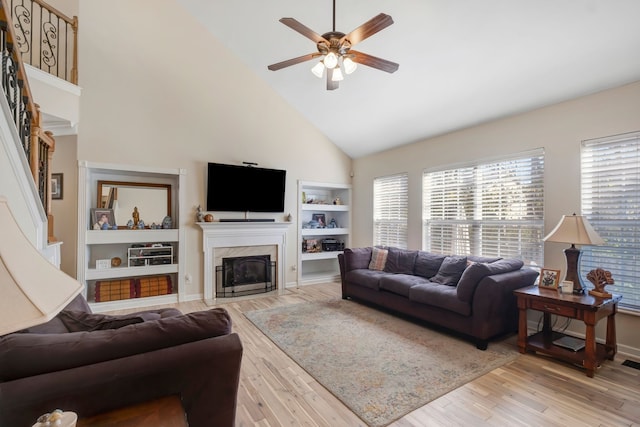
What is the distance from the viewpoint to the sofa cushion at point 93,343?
1.13 meters

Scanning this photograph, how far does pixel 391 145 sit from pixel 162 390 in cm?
508

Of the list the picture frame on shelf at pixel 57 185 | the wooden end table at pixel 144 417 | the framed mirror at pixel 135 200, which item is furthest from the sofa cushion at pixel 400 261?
the picture frame on shelf at pixel 57 185

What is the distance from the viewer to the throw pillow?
466 centimetres

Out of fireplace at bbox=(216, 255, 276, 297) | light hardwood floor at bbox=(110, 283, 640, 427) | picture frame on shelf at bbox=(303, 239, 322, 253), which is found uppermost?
picture frame on shelf at bbox=(303, 239, 322, 253)

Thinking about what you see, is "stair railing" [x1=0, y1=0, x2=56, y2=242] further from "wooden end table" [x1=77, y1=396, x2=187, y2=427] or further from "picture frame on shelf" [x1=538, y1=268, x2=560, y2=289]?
"picture frame on shelf" [x1=538, y1=268, x2=560, y2=289]

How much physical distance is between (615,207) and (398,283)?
2.35 m

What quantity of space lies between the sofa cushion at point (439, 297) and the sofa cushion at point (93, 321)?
9.51 feet

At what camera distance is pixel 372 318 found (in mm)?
3898

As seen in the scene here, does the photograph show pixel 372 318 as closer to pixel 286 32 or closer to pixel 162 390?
pixel 162 390

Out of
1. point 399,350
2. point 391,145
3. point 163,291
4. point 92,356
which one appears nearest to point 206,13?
point 391,145

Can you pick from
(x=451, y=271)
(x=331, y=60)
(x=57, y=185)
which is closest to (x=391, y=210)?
(x=451, y=271)

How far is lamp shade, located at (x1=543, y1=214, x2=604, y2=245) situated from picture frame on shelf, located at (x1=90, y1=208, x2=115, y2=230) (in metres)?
5.52

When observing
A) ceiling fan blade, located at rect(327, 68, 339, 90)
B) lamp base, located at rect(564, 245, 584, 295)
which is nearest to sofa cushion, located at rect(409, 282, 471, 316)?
lamp base, located at rect(564, 245, 584, 295)

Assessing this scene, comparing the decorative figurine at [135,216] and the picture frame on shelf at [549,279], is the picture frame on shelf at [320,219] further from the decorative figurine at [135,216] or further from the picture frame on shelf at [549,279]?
the picture frame on shelf at [549,279]
